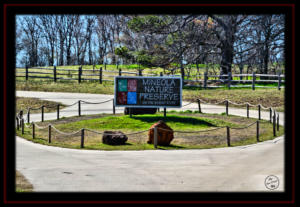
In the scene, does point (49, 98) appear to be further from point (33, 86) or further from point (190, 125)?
point (190, 125)

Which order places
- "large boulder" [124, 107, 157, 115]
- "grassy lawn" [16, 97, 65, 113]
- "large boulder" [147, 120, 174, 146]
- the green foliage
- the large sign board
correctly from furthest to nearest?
"grassy lawn" [16, 97, 65, 113] < the green foliage < "large boulder" [124, 107, 157, 115] < the large sign board < "large boulder" [147, 120, 174, 146]

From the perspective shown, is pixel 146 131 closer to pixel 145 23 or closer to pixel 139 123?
pixel 139 123

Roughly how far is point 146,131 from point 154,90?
2.54m

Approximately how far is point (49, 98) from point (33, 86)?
591 cm

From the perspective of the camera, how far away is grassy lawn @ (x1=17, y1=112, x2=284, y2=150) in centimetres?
1273

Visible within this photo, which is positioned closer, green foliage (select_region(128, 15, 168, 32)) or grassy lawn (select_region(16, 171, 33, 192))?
grassy lawn (select_region(16, 171, 33, 192))

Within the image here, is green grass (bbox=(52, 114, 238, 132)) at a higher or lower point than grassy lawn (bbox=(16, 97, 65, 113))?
lower

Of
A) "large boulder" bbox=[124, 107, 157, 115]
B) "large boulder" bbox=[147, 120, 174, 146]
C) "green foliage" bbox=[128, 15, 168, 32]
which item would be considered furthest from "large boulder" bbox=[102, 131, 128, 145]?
"green foliage" bbox=[128, 15, 168, 32]

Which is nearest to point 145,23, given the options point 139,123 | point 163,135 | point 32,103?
point 139,123

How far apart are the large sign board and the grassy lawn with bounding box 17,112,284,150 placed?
0.67m

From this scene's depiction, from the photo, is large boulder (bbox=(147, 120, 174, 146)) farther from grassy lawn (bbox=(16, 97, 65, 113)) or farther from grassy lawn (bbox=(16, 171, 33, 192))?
grassy lawn (bbox=(16, 97, 65, 113))
